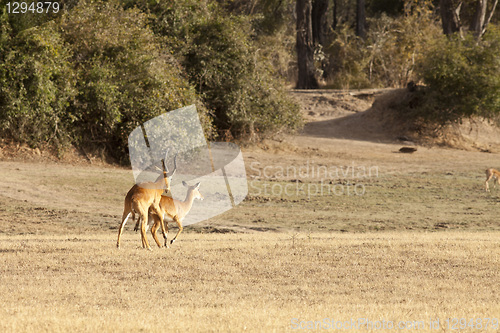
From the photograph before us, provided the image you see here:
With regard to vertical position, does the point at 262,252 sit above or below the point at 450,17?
below

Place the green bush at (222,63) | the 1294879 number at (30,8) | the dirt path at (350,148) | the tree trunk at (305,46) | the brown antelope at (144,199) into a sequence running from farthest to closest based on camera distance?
the tree trunk at (305,46) < the dirt path at (350,148) < the green bush at (222,63) < the 1294879 number at (30,8) < the brown antelope at (144,199)

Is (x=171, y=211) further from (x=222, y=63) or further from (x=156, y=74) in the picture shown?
(x=222, y=63)

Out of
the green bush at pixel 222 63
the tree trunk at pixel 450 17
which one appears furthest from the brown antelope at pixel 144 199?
the tree trunk at pixel 450 17

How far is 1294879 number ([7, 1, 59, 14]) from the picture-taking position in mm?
20609

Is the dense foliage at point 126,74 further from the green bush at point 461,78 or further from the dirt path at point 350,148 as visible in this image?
the green bush at point 461,78

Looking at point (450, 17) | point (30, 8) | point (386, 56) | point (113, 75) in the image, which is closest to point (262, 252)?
point (113, 75)

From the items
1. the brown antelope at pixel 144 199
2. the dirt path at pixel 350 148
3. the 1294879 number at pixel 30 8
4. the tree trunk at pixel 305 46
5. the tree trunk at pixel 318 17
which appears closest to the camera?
the brown antelope at pixel 144 199

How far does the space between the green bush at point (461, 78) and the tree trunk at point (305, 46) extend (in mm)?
8970

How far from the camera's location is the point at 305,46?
40938mm

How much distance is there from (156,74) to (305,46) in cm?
1960

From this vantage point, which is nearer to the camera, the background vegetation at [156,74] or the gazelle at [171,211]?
the gazelle at [171,211]

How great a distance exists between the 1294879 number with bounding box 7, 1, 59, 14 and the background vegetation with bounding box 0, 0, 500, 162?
187mm

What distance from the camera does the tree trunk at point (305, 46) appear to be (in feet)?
127

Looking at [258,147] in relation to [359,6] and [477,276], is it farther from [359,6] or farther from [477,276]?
[359,6]
